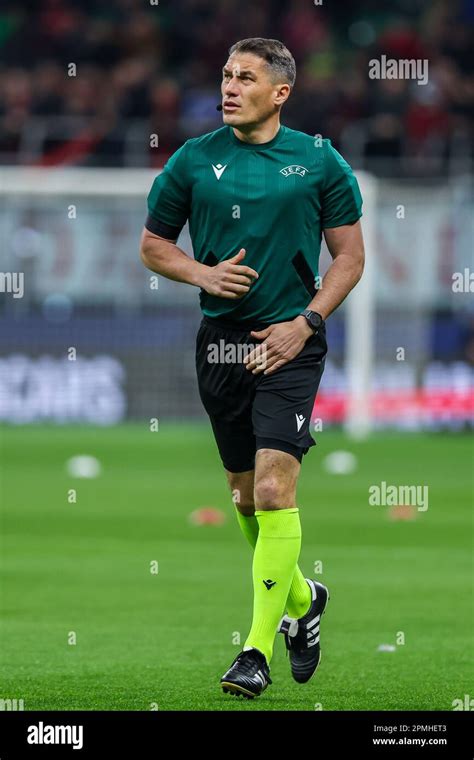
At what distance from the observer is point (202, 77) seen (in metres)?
25.2

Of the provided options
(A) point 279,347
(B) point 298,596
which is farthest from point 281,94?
(B) point 298,596

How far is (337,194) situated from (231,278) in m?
0.58

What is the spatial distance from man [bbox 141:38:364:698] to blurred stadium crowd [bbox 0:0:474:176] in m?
15.7

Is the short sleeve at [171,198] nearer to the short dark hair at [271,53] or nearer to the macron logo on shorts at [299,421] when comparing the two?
the short dark hair at [271,53]

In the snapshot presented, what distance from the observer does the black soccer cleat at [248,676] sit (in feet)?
20.3

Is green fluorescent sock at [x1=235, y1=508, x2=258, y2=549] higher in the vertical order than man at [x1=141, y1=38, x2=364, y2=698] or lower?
lower

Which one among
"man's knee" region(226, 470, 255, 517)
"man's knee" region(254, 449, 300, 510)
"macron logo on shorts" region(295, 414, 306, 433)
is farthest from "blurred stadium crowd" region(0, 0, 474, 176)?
"man's knee" region(254, 449, 300, 510)

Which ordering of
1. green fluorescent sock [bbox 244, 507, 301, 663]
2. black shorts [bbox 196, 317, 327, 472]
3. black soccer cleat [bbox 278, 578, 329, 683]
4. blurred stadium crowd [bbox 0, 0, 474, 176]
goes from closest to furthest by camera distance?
green fluorescent sock [bbox 244, 507, 301, 663], black shorts [bbox 196, 317, 327, 472], black soccer cleat [bbox 278, 578, 329, 683], blurred stadium crowd [bbox 0, 0, 474, 176]

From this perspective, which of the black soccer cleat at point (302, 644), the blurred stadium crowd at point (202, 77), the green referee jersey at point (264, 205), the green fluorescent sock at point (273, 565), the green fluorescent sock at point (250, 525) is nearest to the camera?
the green fluorescent sock at point (273, 565)

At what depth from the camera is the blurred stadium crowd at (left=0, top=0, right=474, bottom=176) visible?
75.8ft

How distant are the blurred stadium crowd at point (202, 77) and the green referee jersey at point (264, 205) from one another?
617 inches

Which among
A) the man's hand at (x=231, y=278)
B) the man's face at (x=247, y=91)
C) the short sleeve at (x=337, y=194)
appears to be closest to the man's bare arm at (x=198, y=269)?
the man's hand at (x=231, y=278)

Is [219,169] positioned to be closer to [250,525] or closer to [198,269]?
[198,269]

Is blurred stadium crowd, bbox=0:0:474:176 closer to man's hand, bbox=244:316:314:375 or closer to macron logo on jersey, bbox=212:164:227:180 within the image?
macron logo on jersey, bbox=212:164:227:180
